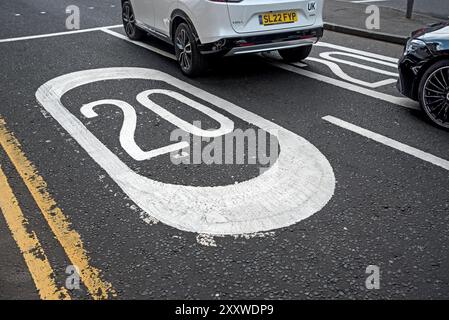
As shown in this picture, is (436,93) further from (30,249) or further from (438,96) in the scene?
(30,249)

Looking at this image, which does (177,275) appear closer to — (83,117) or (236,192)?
(236,192)

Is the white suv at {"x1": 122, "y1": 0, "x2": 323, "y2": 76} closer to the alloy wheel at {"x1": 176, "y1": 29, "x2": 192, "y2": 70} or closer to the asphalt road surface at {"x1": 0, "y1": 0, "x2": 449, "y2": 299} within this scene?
the alloy wheel at {"x1": 176, "y1": 29, "x2": 192, "y2": 70}

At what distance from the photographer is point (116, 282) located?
2.95 meters

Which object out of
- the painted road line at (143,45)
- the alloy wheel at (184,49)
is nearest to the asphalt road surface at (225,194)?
the alloy wheel at (184,49)

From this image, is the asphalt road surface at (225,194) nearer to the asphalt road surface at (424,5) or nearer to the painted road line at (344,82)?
the painted road line at (344,82)

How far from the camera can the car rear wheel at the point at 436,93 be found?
16.4 ft

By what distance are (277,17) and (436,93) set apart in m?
2.26

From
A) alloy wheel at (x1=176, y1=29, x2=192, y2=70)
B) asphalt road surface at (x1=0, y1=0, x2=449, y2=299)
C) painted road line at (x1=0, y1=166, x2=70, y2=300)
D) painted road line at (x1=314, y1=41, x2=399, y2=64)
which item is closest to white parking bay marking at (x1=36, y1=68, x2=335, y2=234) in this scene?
asphalt road surface at (x1=0, y1=0, x2=449, y2=299)

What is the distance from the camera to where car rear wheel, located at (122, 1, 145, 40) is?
29.5 ft

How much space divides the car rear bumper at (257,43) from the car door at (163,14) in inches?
41.7

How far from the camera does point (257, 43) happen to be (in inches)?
246

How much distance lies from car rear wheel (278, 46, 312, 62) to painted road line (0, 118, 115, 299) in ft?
14.1

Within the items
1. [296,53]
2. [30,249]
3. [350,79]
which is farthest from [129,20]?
[30,249]
